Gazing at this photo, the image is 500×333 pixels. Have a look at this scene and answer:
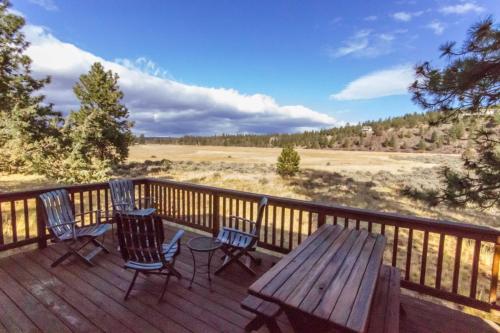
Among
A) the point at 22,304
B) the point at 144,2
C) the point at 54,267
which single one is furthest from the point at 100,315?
the point at 144,2

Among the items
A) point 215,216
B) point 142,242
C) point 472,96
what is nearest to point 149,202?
point 215,216

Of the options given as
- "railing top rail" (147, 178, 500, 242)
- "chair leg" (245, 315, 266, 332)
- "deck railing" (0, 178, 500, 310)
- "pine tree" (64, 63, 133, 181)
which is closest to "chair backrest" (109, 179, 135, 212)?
"deck railing" (0, 178, 500, 310)

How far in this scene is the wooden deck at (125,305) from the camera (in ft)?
6.95

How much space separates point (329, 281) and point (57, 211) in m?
3.65

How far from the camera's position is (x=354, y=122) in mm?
70938

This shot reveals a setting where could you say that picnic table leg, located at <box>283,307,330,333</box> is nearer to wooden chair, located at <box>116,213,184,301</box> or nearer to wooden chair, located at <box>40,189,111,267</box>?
wooden chair, located at <box>116,213,184,301</box>

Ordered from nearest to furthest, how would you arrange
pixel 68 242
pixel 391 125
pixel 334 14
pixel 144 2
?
1. pixel 68 242
2. pixel 144 2
3. pixel 334 14
4. pixel 391 125

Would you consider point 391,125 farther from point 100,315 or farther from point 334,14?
point 100,315

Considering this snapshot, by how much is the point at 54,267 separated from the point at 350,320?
348 centimetres

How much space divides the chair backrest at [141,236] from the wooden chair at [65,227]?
3.44 feet

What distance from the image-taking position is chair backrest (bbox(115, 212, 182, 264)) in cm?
244

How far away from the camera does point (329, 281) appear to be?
158cm

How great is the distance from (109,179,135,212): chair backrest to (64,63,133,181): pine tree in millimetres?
9334

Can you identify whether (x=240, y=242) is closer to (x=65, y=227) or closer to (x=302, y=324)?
(x=302, y=324)
